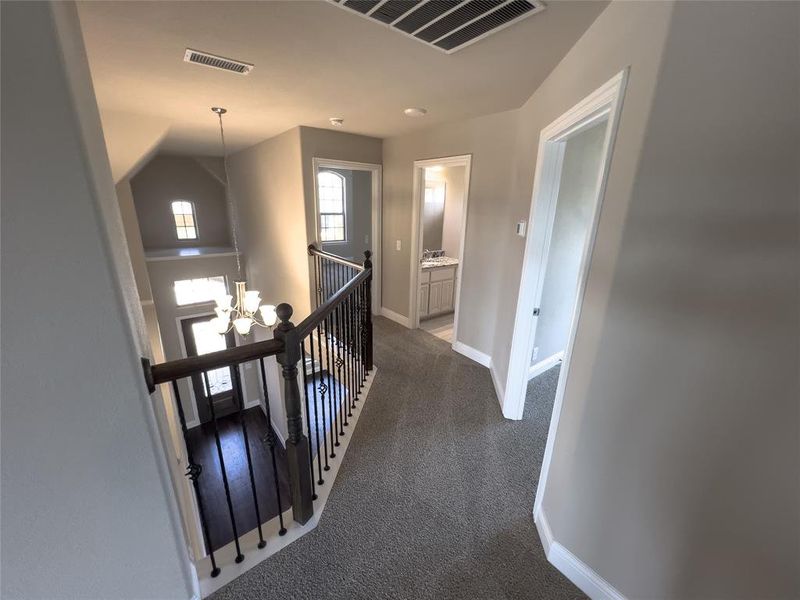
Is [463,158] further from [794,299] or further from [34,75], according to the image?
[34,75]

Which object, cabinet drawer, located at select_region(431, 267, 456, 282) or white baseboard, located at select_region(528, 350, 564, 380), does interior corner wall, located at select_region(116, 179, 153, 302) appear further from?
white baseboard, located at select_region(528, 350, 564, 380)

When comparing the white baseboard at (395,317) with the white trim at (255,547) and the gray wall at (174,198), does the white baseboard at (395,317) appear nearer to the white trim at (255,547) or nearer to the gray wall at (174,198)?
the white trim at (255,547)

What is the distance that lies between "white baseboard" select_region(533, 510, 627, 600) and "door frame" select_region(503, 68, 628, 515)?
0.58 feet

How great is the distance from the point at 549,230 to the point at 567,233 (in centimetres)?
79

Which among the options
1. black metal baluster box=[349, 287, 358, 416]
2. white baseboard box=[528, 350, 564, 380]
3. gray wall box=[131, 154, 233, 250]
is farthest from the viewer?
gray wall box=[131, 154, 233, 250]

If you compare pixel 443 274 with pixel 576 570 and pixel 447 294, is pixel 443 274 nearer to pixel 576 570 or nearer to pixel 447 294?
pixel 447 294

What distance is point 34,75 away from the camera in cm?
70

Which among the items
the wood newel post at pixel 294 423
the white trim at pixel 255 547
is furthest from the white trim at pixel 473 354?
Result: the wood newel post at pixel 294 423

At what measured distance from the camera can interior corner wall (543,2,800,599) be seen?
2.64ft

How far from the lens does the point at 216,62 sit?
192 centimetres

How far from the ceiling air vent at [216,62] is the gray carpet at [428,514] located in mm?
2495

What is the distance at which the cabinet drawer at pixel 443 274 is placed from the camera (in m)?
4.61

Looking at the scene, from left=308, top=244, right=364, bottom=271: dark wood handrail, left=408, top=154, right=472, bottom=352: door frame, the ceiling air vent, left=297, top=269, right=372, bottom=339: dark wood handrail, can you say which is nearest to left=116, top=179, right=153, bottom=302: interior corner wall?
left=308, top=244, right=364, bottom=271: dark wood handrail

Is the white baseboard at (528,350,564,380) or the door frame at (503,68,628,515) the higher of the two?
the door frame at (503,68,628,515)
